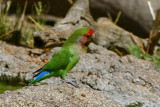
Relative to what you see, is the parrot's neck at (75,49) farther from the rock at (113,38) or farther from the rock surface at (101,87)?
the rock at (113,38)

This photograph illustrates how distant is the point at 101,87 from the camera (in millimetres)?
3975

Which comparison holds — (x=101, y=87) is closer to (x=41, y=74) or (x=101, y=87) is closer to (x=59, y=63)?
(x=59, y=63)

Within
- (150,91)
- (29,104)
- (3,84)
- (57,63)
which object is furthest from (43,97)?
(150,91)

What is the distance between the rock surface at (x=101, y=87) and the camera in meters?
3.37

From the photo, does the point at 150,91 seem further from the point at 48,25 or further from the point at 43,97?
the point at 48,25

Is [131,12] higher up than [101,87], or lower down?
higher up

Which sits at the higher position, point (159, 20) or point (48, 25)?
point (159, 20)

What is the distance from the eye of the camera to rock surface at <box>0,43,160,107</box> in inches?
133

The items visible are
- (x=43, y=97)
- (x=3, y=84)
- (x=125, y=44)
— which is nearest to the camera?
(x=43, y=97)

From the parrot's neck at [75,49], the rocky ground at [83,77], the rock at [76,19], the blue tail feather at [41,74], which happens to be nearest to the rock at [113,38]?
the rocky ground at [83,77]

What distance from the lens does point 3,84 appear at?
4.16 metres

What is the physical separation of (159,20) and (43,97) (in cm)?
327

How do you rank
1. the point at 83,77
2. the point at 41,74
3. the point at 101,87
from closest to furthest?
the point at 41,74
the point at 101,87
the point at 83,77

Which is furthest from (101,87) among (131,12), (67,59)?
(131,12)
